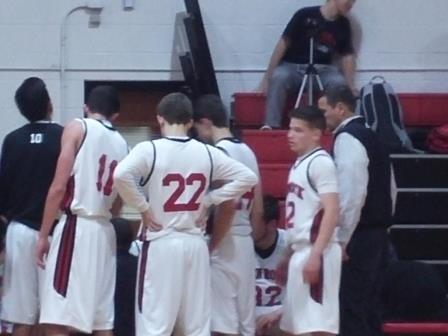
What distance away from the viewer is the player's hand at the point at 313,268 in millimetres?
6234

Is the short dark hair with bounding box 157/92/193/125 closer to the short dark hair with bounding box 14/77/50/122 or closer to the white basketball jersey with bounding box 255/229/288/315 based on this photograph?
the short dark hair with bounding box 14/77/50/122

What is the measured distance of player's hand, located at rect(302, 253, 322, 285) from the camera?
20.5ft

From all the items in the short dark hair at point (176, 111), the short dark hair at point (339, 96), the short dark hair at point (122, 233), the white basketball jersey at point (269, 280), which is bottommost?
the white basketball jersey at point (269, 280)

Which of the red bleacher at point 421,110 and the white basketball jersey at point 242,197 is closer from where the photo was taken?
the white basketball jersey at point 242,197

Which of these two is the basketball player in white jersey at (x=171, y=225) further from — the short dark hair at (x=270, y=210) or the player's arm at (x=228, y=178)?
the short dark hair at (x=270, y=210)

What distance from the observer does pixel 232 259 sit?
6758 millimetres

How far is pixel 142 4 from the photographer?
1009 centimetres

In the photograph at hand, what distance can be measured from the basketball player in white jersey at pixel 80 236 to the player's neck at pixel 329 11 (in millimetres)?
3749

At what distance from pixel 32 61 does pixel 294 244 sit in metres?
4.18

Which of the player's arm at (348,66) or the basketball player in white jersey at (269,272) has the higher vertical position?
the player's arm at (348,66)

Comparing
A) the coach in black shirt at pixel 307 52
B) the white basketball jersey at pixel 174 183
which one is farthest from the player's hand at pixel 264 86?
the white basketball jersey at pixel 174 183

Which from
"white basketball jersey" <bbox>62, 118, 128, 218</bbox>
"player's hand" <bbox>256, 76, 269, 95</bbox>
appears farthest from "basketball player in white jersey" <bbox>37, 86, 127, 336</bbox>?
"player's hand" <bbox>256, 76, 269, 95</bbox>

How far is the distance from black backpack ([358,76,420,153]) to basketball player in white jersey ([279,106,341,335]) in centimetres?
321

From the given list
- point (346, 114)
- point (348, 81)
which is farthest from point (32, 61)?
point (346, 114)
